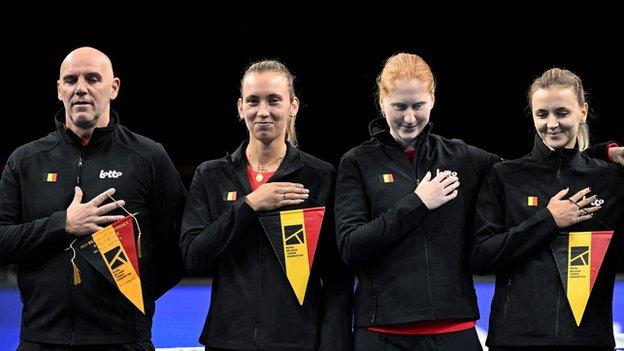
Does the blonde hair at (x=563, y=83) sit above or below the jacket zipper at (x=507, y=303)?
above

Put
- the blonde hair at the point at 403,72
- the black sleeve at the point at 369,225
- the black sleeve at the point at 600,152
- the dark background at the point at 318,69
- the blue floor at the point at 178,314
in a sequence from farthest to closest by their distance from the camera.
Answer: the dark background at the point at 318,69 → the blue floor at the point at 178,314 → the black sleeve at the point at 600,152 → the blonde hair at the point at 403,72 → the black sleeve at the point at 369,225

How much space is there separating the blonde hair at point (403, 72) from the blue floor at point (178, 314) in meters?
1.85

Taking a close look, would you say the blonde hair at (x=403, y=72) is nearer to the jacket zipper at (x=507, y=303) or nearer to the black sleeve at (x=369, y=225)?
the black sleeve at (x=369, y=225)

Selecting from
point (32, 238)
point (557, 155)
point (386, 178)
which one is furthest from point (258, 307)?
point (557, 155)

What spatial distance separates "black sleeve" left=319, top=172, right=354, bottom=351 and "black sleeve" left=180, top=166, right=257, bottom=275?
1.13 ft

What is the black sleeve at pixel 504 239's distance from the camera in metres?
3.20

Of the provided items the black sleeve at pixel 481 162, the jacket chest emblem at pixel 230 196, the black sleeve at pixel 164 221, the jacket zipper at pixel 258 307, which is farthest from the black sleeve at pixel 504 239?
the black sleeve at pixel 164 221

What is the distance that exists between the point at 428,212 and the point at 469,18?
647cm

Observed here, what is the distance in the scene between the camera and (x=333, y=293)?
329 centimetres

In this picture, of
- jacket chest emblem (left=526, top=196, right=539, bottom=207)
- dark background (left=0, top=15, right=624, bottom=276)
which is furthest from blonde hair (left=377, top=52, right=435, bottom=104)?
dark background (left=0, top=15, right=624, bottom=276)

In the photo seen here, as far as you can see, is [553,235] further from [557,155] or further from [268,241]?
[268,241]

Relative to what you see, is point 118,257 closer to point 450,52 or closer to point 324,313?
point 324,313

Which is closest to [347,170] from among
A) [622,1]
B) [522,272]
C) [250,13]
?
[522,272]

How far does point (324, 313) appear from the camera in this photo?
3.27 metres
